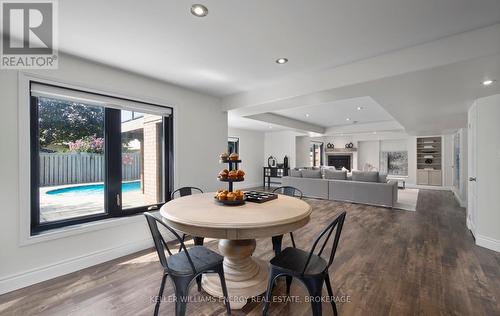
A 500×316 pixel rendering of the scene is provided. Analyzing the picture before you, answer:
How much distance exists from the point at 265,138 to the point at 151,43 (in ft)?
25.0

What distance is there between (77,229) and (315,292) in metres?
2.54

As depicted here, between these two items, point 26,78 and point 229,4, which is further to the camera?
point 26,78

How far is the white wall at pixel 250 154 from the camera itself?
8.25 m

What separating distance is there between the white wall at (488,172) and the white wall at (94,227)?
3.87 meters

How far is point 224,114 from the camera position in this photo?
4051mm

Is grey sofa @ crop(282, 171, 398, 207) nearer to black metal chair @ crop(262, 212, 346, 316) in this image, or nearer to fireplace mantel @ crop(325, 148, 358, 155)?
black metal chair @ crop(262, 212, 346, 316)

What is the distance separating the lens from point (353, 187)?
18.7ft

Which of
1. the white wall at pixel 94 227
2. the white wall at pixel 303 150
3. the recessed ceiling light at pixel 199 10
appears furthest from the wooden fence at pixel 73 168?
the white wall at pixel 303 150

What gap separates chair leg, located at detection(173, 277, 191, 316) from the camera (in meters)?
1.44

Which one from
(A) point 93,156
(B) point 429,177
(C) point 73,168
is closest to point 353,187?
(B) point 429,177

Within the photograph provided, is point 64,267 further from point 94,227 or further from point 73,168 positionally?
point 73,168

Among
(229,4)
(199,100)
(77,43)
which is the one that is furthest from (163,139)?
(229,4)

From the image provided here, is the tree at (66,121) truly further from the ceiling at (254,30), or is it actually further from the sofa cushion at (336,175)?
the sofa cushion at (336,175)

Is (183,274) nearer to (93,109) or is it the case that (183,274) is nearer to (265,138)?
(93,109)
